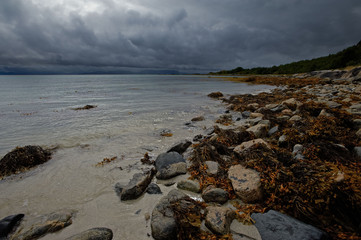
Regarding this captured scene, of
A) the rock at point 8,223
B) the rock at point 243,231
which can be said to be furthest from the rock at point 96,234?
the rock at point 243,231

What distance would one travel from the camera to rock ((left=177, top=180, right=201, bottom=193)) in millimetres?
3214

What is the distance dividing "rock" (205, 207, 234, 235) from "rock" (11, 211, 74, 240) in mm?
2367

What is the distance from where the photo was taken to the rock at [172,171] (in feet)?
12.3

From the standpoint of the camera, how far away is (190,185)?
3285mm

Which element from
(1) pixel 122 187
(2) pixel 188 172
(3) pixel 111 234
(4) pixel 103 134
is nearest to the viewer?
(3) pixel 111 234

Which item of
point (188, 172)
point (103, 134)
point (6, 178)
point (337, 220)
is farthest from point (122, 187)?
point (103, 134)

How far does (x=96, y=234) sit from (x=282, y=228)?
8.75 ft

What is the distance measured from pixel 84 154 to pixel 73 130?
3078 mm

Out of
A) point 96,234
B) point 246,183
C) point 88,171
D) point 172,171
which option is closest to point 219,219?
point 246,183

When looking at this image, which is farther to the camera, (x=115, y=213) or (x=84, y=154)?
(x=84, y=154)

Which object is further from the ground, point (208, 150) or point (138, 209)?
point (208, 150)

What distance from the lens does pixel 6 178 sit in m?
3.99

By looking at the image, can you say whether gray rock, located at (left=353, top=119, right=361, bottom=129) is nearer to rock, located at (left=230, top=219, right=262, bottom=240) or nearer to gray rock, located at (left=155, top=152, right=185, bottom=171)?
rock, located at (left=230, top=219, right=262, bottom=240)

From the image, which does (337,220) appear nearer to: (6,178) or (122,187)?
(122,187)
